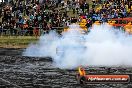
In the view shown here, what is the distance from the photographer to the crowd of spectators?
35.3 meters

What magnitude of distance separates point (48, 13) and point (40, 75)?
806 inches

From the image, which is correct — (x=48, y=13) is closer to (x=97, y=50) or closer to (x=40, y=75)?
(x=97, y=50)

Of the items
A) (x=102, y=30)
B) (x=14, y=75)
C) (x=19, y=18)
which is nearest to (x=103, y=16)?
(x=19, y=18)

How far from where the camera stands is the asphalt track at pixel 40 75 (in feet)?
48.7

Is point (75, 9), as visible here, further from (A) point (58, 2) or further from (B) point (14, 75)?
(B) point (14, 75)

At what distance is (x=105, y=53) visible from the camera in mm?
23375

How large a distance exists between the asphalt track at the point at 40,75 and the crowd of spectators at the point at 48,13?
12075mm

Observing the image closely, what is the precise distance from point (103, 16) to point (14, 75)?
715 inches

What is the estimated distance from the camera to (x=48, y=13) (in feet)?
125

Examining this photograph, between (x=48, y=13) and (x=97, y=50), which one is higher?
(x=48, y=13)

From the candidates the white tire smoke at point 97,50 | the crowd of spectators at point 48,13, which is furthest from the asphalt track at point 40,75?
the crowd of spectators at point 48,13

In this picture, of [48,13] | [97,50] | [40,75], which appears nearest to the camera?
[40,75]

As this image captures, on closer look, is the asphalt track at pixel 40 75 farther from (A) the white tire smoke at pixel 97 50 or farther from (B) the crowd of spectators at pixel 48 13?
(B) the crowd of spectators at pixel 48 13

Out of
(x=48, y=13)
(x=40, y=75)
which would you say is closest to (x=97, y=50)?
(x=40, y=75)
